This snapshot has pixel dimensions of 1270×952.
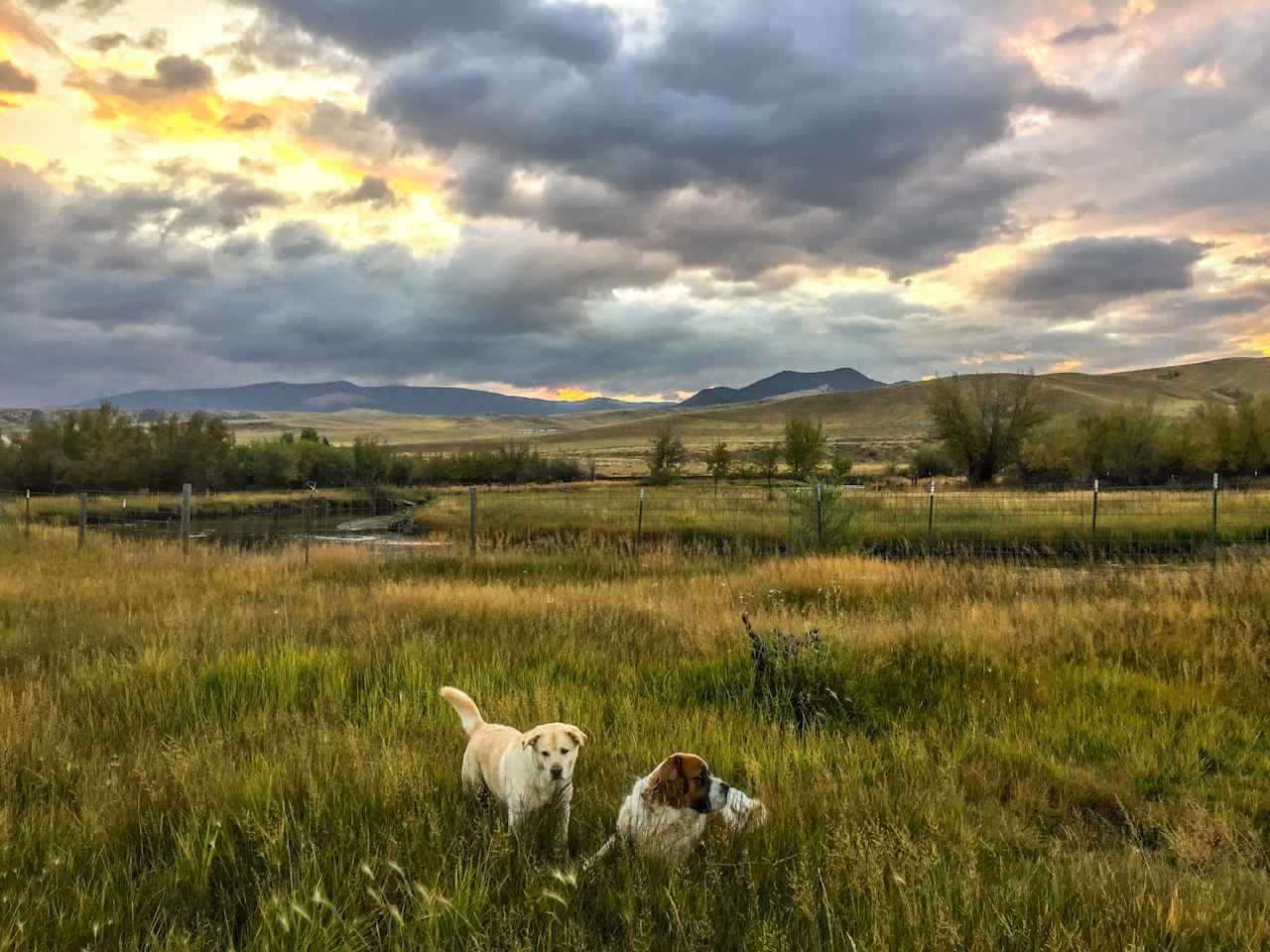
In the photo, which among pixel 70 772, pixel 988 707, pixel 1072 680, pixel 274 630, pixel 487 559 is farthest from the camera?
pixel 487 559

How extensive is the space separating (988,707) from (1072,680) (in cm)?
124

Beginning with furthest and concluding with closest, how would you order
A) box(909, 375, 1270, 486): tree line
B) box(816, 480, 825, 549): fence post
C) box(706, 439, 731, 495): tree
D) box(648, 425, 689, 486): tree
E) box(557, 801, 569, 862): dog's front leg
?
box(648, 425, 689, 486): tree
box(706, 439, 731, 495): tree
box(909, 375, 1270, 486): tree line
box(816, 480, 825, 549): fence post
box(557, 801, 569, 862): dog's front leg

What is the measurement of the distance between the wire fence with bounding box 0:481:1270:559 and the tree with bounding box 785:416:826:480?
2.10 meters

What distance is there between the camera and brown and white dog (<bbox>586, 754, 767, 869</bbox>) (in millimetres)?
3355

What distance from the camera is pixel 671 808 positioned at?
335 centimetres

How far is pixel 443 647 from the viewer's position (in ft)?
25.5

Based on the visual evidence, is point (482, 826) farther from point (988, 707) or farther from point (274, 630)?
point (274, 630)

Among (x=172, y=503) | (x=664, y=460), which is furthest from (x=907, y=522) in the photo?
(x=172, y=503)

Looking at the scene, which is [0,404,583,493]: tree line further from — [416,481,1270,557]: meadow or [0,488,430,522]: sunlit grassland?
[416,481,1270,557]: meadow

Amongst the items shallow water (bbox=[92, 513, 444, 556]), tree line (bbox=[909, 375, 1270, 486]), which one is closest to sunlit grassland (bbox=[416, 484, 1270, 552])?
shallow water (bbox=[92, 513, 444, 556])

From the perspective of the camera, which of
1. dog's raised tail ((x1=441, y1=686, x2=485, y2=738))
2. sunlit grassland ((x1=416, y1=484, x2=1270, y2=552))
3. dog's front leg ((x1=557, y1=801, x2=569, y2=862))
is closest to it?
dog's front leg ((x1=557, y1=801, x2=569, y2=862))

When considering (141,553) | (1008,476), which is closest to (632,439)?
(1008,476)

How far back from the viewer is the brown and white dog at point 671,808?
3.36 metres

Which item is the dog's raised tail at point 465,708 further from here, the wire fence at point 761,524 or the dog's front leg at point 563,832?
the wire fence at point 761,524
